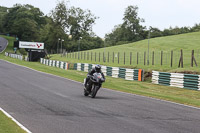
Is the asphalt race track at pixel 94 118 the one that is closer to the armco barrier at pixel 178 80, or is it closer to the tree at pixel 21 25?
the armco barrier at pixel 178 80

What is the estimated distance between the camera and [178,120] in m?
10.3

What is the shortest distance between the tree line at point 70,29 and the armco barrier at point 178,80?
8441cm

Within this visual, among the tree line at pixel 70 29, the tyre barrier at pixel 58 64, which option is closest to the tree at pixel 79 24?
the tree line at pixel 70 29

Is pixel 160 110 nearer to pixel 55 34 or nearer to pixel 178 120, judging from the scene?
pixel 178 120

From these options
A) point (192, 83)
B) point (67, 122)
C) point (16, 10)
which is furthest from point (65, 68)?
point (16, 10)

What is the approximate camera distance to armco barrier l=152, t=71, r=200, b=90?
23820mm

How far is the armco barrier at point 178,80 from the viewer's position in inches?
938

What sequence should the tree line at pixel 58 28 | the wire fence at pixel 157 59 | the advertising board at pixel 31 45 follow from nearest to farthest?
the wire fence at pixel 157 59
the advertising board at pixel 31 45
the tree line at pixel 58 28

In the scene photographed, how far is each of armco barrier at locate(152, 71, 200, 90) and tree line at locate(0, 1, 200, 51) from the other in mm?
84410

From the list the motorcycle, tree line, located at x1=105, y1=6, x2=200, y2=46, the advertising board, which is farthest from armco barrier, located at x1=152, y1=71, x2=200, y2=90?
tree line, located at x1=105, y1=6, x2=200, y2=46

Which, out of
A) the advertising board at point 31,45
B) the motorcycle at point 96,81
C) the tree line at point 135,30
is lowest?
the motorcycle at point 96,81

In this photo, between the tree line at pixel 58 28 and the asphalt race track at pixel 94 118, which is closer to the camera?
the asphalt race track at pixel 94 118

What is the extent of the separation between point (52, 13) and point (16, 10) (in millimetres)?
48209

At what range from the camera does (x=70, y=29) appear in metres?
130
